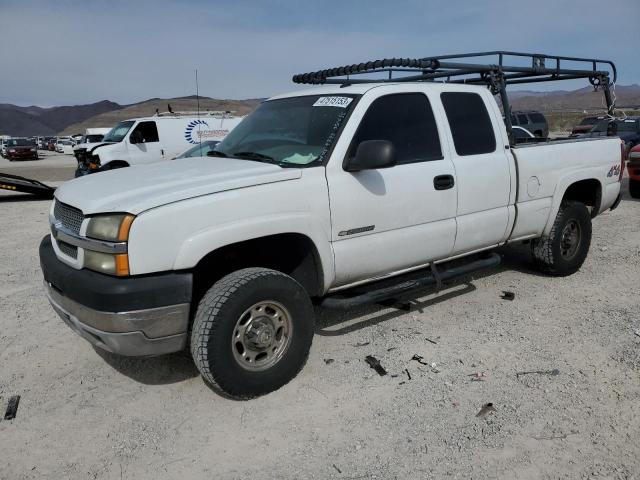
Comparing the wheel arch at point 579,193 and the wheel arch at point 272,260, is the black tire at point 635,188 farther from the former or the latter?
the wheel arch at point 272,260

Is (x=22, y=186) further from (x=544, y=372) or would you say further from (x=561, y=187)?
(x=544, y=372)

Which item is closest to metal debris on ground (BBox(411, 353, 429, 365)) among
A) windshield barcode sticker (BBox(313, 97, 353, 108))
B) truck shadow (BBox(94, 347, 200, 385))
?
truck shadow (BBox(94, 347, 200, 385))

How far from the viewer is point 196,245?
292cm

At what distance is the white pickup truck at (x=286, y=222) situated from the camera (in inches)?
114

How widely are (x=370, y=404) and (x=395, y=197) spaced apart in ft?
4.73

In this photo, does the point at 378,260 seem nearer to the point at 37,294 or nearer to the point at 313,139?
the point at 313,139

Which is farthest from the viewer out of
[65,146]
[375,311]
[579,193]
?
[65,146]

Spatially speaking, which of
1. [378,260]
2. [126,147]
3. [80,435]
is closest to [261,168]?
[378,260]

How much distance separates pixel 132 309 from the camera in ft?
9.23

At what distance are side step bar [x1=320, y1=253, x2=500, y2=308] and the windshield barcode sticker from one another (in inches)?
53.8

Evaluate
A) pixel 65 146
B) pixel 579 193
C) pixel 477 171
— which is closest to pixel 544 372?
pixel 477 171

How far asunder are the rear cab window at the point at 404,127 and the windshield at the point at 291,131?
177 millimetres

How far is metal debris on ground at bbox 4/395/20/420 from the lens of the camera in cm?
317

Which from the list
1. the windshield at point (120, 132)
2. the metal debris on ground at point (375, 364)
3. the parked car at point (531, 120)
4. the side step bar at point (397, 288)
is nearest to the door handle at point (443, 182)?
the side step bar at point (397, 288)
